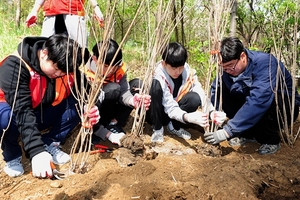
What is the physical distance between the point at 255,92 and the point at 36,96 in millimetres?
1577

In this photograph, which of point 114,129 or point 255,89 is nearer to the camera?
point 255,89

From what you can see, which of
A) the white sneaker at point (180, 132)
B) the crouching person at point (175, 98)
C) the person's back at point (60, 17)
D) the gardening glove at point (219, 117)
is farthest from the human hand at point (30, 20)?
the gardening glove at point (219, 117)

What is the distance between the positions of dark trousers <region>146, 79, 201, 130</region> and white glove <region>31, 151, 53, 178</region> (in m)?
1.07

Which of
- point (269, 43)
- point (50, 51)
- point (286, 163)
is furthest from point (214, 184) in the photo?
point (269, 43)

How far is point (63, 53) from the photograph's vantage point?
71.1 inches

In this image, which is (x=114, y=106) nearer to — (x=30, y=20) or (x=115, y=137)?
(x=115, y=137)

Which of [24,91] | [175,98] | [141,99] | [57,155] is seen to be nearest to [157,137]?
[175,98]

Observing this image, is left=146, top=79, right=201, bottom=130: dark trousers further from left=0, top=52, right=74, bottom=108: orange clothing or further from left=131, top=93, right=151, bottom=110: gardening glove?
left=0, top=52, right=74, bottom=108: orange clothing

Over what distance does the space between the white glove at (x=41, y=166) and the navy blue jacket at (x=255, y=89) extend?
1326 mm

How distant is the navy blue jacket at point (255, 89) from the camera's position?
7.79ft

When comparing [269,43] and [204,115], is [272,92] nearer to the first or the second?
[204,115]

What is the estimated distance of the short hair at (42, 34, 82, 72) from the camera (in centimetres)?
180

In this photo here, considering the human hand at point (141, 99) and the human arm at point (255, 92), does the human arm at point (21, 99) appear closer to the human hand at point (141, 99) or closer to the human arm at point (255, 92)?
the human hand at point (141, 99)

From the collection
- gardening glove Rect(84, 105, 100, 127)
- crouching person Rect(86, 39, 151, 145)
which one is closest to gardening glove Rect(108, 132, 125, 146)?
crouching person Rect(86, 39, 151, 145)
